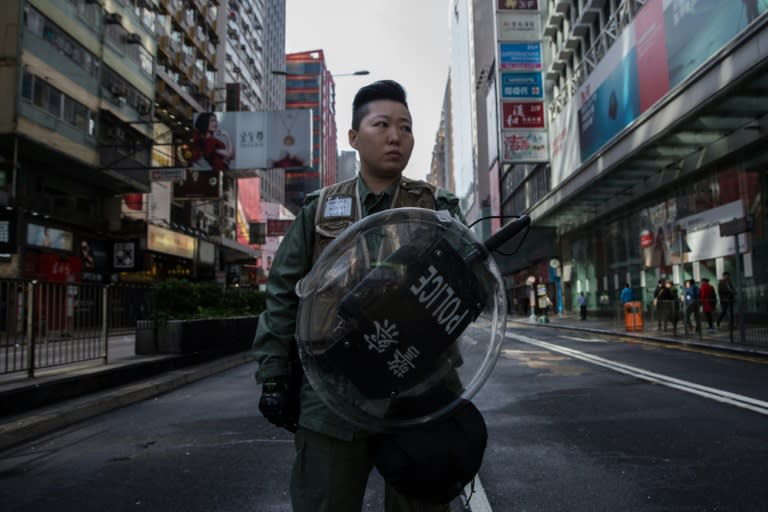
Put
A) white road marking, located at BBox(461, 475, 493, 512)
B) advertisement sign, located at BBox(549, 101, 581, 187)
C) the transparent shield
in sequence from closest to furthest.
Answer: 1. the transparent shield
2. white road marking, located at BBox(461, 475, 493, 512)
3. advertisement sign, located at BBox(549, 101, 581, 187)

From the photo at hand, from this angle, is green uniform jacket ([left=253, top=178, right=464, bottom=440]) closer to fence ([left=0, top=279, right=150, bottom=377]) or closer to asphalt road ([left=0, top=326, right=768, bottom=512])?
asphalt road ([left=0, top=326, right=768, bottom=512])

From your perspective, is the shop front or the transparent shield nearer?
the transparent shield

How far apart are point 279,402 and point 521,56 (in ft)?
124

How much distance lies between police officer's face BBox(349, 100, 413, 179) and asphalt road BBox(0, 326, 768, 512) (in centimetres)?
222

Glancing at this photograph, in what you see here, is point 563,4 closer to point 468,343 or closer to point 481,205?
point 468,343

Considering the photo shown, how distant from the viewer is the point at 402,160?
1.93 m

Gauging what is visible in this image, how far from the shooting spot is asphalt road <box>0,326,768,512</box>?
11.4ft

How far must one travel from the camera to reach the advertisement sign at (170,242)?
28.5 metres

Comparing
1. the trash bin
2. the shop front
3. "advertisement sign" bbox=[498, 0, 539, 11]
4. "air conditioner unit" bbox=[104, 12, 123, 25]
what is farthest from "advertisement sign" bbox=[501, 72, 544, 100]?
"air conditioner unit" bbox=[104, 12, 123, 25]

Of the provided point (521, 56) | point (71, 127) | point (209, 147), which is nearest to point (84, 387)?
point (71, 127)

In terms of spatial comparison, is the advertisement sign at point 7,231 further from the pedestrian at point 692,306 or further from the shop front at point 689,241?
the pedestrian at point 692,306

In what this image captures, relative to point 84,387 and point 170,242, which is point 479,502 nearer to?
point 84,387

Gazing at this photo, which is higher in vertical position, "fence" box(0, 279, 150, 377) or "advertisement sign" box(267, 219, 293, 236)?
"advertisement sign" box(267, 219, 293, 236)

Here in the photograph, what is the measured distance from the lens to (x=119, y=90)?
84.4ft
